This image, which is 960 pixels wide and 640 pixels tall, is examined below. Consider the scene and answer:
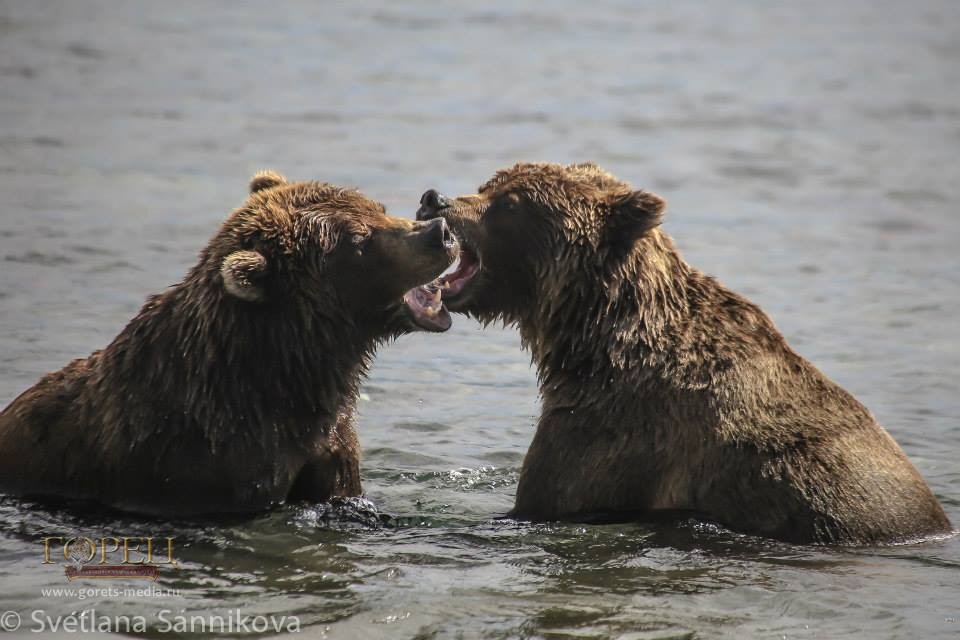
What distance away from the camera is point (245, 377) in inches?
295

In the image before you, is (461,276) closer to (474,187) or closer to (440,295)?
(440,295)

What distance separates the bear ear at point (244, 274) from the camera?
7141mm

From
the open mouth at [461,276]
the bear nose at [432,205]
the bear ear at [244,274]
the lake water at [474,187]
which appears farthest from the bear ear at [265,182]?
the lake water at [474,187]

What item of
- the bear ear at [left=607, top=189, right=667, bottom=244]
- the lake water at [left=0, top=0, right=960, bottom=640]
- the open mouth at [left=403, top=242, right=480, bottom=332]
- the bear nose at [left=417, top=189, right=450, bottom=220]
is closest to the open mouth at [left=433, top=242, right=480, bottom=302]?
the open mouth at [left=403, top=242, right=480, bottom=332]

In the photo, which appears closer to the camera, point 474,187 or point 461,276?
point 461,276

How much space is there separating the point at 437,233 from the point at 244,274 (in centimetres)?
102

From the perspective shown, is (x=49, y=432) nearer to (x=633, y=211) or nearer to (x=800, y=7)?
(x=633, y=211)

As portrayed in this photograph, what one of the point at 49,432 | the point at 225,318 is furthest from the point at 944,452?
the point at 49,432

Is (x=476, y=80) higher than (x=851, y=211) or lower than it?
higher

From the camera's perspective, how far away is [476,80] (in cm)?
2302

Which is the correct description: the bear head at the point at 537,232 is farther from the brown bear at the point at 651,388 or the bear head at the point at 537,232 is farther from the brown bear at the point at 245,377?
the brown bear at the point at 245,377

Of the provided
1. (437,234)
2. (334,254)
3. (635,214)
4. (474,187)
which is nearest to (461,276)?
(437,234)

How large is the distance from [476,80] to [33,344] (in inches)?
508

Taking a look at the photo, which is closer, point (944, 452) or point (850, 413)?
point (850, 413)
